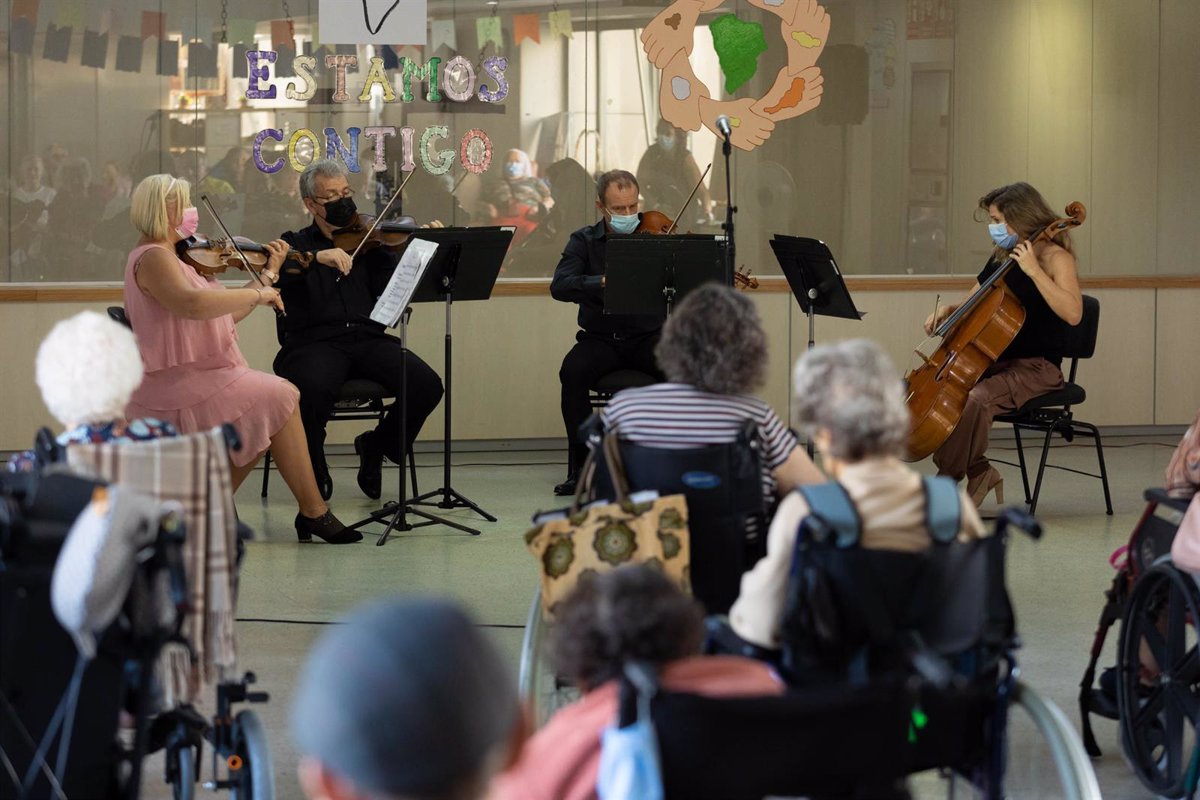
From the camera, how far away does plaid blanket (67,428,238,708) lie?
2.50m

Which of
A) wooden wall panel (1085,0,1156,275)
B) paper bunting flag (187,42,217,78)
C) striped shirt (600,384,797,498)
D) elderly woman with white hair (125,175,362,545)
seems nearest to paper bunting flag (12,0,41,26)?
paper bunting flag (187,42,217,78)

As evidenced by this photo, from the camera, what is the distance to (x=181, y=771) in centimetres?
256

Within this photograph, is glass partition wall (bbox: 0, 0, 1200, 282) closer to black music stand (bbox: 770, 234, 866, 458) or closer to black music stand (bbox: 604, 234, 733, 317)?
black music stand (bbox: 770, 234, 866, 458)

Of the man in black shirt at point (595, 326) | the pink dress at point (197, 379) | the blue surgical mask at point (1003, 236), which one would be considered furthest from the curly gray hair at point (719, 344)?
the man in black shirt at point (595, 326)

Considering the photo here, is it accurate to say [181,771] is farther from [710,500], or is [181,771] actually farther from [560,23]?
[560,23]

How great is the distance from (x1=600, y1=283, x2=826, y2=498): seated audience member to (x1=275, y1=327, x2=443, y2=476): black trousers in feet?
9.13

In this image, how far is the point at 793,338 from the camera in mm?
7418

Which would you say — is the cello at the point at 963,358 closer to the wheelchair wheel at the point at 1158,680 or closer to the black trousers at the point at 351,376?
the black trousers at the point at 351,376

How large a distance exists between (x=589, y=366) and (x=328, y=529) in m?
1.35

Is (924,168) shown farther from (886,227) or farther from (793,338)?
(793,338)

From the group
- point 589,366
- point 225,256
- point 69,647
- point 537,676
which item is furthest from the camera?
point 589,366

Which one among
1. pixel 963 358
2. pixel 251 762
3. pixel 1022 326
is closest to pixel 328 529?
pixel 963 358

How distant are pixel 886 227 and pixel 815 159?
0.46 meters

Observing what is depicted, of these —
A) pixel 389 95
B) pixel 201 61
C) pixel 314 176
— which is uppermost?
pixel 201 61
